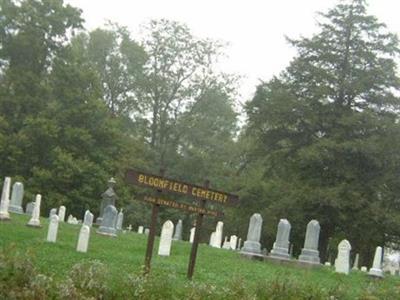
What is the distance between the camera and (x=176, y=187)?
13.8 meters

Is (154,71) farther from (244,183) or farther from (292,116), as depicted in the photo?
(292,116)

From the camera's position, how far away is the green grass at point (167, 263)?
12992 mm

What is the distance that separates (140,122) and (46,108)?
1206 cm

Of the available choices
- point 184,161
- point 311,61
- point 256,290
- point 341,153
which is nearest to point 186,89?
point 184,161

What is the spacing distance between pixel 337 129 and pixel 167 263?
56.2 ft

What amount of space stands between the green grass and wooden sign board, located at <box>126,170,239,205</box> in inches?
66.0

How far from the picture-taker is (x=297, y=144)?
33094 mm

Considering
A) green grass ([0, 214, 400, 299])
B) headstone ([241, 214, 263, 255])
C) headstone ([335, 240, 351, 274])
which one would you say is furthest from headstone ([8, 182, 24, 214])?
headstone ([335, 240, 351, 274])

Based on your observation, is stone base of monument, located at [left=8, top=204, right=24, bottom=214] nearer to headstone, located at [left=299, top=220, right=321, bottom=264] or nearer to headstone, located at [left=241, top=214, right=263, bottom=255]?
headstone, located at [left=241, top=214, right=263, bottom=255]

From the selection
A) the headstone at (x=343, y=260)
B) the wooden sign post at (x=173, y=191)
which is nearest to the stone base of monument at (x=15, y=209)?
the headstone at (x=343, y=260)

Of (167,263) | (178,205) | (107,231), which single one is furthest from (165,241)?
(178,205)

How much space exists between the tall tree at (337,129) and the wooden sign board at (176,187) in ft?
51.6

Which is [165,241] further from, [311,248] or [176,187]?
[176,187]

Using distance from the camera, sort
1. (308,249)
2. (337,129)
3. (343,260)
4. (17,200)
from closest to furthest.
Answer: (343,260)
(308,249)
(17,200)
(337,129)
